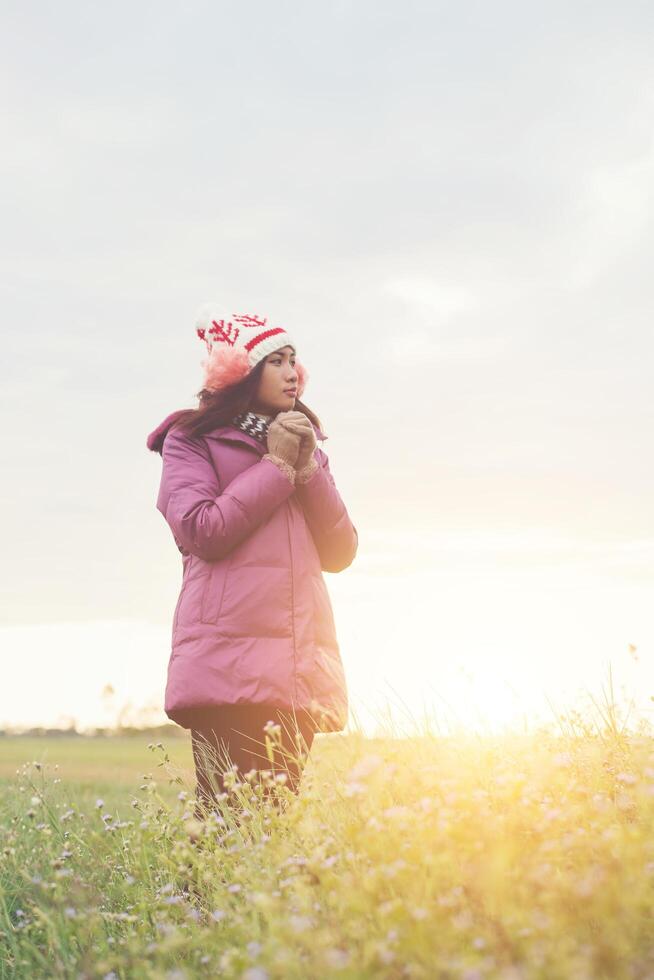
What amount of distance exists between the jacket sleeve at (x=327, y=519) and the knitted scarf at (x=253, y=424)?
1.09ft

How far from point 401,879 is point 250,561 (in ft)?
7.17

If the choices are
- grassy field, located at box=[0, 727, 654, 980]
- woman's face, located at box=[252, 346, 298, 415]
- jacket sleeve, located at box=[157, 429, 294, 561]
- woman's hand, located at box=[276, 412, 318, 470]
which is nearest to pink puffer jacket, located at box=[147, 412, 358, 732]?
jacket sleeve, located at box=[157, 429, 294, 561]

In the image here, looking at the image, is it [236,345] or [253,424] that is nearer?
[253,424]

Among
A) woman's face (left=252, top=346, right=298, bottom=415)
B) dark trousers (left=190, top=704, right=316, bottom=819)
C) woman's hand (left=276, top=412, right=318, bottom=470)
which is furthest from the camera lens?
woman's face (left=252, top=346, right=298, bottom=415)

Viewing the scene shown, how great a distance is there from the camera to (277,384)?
5.65 m

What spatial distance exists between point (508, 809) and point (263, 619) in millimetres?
1596

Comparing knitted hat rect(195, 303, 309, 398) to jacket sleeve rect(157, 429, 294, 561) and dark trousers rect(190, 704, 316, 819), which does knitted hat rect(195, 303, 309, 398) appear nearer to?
jacket sleeve rect(157, 429, 294, 561)

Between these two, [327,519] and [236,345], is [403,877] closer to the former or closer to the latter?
[327,519]

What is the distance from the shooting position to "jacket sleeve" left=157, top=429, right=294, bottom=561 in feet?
16.8

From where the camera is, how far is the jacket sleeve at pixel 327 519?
5504mm

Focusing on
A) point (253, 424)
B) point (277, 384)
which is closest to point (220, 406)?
point (253, 424)

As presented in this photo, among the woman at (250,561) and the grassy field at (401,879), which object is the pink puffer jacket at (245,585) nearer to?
the woman at (250,561)

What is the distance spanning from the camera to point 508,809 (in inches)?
163

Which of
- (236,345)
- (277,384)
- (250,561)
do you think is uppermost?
(236,345)
